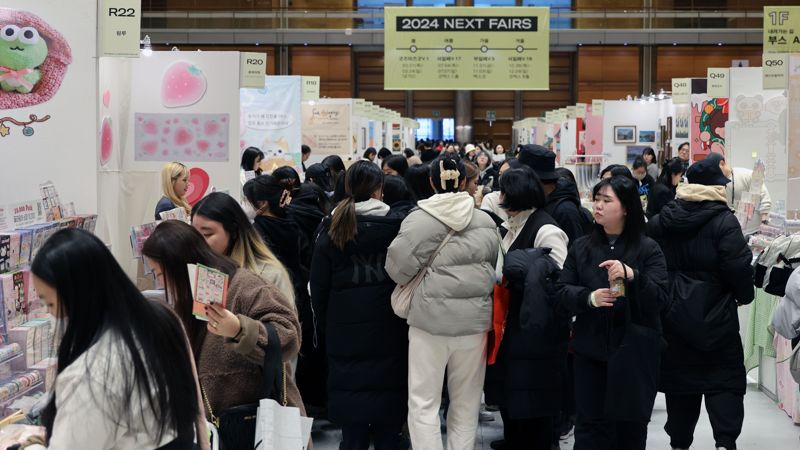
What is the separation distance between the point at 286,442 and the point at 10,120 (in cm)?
319

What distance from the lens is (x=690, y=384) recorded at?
4742 mm

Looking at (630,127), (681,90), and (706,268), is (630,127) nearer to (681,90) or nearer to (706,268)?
(681,90)

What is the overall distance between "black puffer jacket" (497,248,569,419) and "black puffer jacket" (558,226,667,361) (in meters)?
0.16

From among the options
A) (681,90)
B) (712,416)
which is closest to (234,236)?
(712,416)

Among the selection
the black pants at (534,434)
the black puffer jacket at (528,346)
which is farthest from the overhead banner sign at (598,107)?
the black puffer jacket at (528,346)

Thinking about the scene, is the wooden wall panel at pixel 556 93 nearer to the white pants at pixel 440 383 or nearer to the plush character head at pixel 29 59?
the plush character head at pixel 29 59

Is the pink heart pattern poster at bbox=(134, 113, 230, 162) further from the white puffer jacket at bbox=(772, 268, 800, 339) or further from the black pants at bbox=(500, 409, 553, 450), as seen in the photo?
the white puffer jacket at bbox=(772, 268, 800, 339)

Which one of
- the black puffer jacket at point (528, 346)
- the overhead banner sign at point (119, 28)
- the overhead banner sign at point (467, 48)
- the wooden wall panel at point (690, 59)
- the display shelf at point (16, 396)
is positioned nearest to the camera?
the display shelf at point (16, 396)

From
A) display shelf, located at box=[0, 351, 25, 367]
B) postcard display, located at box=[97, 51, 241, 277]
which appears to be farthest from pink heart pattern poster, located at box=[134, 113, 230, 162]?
display shelf, located at box=[0, 351, 25, 367]

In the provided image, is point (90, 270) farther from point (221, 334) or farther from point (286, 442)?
point (286, 442)

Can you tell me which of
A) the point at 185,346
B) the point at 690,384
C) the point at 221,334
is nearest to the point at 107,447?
the point at 185,346

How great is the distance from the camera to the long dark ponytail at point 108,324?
2.03 m

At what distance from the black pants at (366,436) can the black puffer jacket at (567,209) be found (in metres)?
1.31

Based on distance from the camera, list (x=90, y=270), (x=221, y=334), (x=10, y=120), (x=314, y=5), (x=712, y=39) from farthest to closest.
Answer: (x=314, y=5)
(x=712, y=39)
(x=10, y=120)
(x=221, y=334)
(x=90, y=270)
